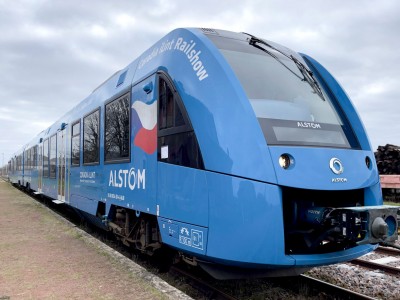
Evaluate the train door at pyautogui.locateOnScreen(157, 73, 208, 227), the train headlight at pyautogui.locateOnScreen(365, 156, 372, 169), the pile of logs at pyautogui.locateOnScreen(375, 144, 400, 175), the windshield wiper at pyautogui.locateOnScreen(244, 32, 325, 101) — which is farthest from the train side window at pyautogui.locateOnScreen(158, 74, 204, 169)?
the pile of logs at pyautogui.locateOnScreen(375, 144, 400, 175)

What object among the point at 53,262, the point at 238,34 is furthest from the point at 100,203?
the point at 238,34

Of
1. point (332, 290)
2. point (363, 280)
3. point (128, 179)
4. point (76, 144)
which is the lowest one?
point (363, 280)

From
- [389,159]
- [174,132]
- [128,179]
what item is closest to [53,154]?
[128,179]

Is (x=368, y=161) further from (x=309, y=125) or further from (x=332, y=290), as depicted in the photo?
(x=332, y=290)

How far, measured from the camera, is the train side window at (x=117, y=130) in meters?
6.05

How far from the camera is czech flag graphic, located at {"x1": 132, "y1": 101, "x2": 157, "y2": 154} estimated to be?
509 centimetres

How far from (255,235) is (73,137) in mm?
7000

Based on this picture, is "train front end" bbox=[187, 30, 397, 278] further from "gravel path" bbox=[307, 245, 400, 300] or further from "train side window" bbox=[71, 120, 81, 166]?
"train side window" bbox=[71, 120, 81, 166]

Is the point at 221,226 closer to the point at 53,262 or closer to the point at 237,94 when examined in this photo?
the point at 237,94

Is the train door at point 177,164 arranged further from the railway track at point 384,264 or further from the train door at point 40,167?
the train door at point 40,167

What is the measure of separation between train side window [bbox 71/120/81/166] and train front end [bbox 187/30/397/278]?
5.23 metres

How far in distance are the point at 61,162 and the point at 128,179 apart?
6025 millimetres

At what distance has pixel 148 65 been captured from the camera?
5602mm

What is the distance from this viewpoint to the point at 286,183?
371 centimetres
